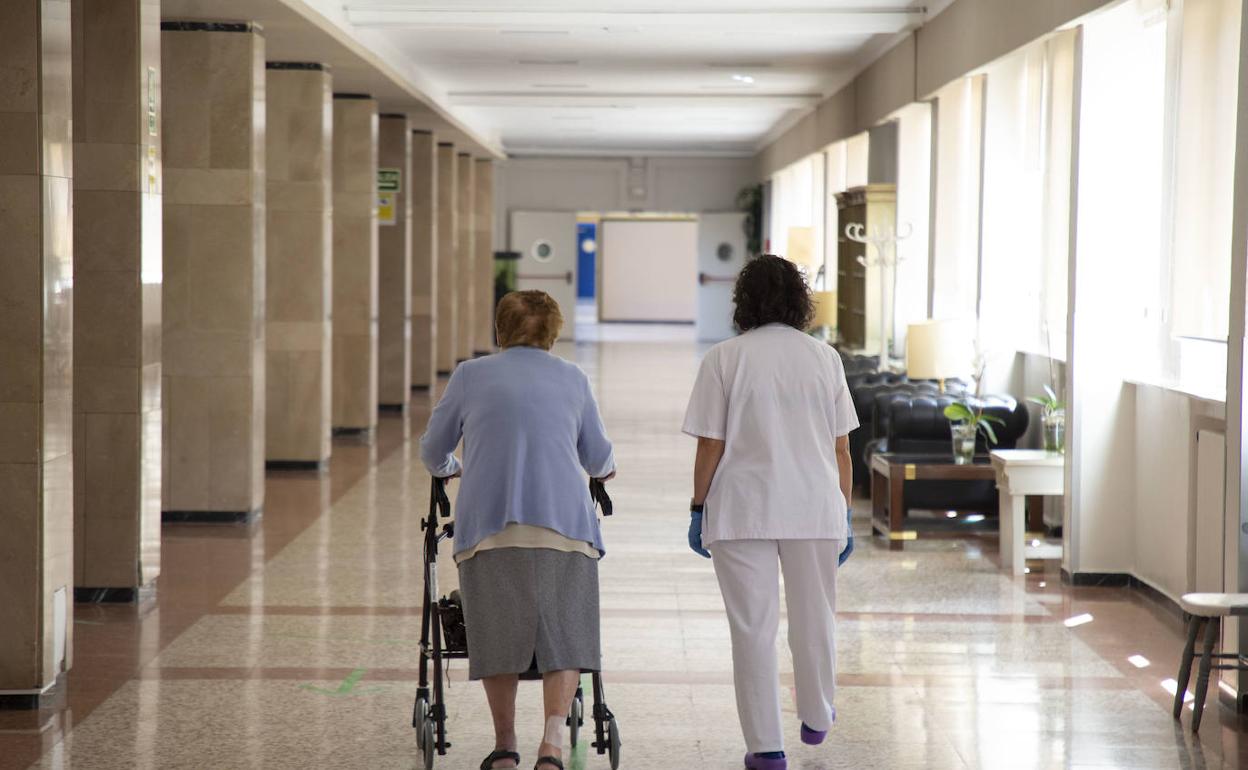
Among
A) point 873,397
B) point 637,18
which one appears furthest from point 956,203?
point 637,18

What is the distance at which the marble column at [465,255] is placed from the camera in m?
22.7

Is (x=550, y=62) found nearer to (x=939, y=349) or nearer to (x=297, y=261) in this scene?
(x=297, y=261)

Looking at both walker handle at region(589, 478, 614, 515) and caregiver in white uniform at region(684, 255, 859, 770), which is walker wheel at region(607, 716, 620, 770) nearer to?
caregiver in white uniform at region(684, 255, 859, 770)

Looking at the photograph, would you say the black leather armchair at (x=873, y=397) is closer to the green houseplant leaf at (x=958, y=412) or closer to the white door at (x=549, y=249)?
the green houseplant leaf at (x=958, y=412)

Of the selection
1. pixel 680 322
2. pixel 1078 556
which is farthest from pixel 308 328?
pixel 680 322

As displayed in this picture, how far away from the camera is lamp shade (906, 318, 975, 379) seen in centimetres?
934

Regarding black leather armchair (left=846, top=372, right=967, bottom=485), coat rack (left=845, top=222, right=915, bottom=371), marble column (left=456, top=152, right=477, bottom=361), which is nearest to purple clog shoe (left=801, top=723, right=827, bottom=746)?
black leather armchair (left=846, top=372, right=967, bottom=485)

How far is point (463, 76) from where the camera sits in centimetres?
1611

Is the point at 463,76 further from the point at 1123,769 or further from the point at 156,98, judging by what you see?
the point at 1123,769

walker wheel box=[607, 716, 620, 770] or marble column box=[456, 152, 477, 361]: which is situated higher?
marble column box=[456, 152, 477, 361]

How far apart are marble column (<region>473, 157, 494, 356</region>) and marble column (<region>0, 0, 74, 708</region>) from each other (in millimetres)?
19109

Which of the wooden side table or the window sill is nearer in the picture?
the window sill

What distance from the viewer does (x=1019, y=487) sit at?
7824mm

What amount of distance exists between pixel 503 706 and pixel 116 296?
3340 millimetres
